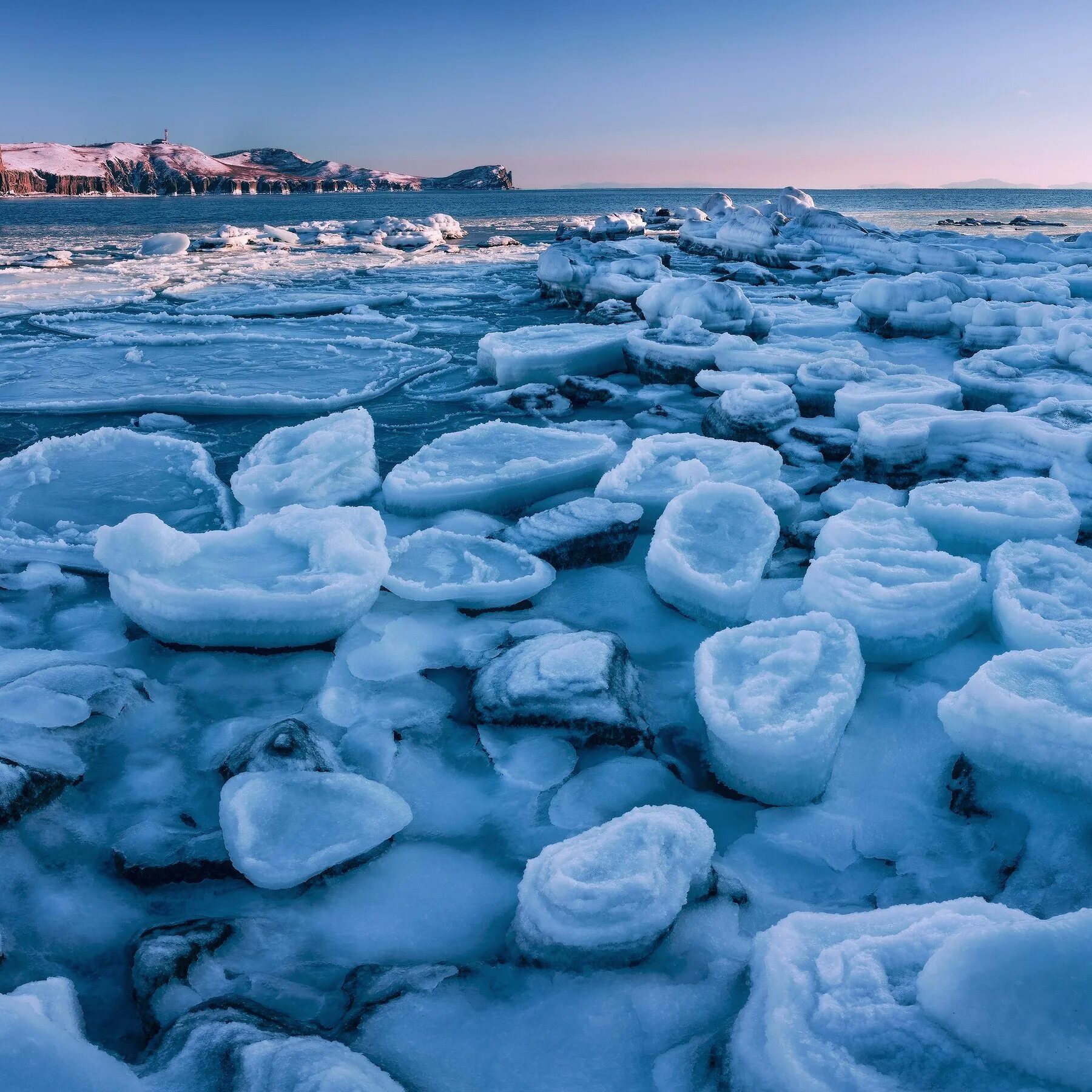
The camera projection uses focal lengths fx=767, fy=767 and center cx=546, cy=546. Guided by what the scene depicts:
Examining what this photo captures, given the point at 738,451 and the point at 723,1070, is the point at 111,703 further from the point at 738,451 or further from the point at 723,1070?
the point at 738,451

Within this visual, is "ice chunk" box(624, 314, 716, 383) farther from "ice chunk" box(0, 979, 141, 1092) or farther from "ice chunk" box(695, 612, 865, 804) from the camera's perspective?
"ice chunk" box(0, 979, 141, 1092)

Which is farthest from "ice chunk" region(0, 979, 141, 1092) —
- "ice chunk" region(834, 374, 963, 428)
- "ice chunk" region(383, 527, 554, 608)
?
"ice chunk" region(834, 374, 963, 428)

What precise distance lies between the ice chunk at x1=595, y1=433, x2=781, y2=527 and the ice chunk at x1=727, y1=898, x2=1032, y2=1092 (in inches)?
68.0

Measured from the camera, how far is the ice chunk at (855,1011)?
0.90 meters

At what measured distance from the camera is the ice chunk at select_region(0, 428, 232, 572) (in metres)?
2.62

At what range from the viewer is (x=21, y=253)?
46.4 feet

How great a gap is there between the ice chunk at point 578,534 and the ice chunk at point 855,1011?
143cm

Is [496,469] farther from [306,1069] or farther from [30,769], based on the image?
[306,1069]

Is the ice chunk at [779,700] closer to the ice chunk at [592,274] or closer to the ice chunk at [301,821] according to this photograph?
the ice chunk at [301,821]

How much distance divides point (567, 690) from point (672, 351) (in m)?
3.37

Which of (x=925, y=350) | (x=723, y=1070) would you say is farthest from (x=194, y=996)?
(x=925, y=350)

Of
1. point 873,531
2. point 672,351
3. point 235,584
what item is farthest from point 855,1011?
point 672,351

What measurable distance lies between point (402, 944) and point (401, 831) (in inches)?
9.7

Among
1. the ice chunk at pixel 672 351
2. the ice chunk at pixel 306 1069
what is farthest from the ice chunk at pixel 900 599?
the ice chunk at pixel 672 351
